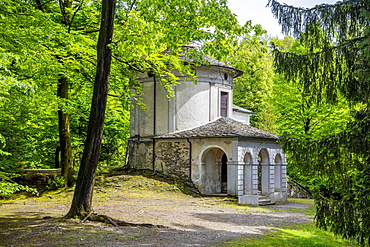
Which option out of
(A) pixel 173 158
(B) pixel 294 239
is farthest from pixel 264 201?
(B) pixel 294 239

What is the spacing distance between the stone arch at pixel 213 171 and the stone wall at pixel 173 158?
0.94m

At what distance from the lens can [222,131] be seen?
18578 millimetres

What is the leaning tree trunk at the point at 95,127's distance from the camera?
31.7ft

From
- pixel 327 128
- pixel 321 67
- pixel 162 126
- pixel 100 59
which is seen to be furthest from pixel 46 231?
pixel 327 128

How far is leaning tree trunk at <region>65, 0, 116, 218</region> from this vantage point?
9.65 meters

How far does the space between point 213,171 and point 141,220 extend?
10.1m

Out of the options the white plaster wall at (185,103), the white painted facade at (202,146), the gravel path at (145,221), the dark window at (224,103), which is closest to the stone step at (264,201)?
the white painted facade at (202,146)

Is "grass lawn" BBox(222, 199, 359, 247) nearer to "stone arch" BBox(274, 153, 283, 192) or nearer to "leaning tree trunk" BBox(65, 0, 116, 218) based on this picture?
"leaning tree trunk" BBox(65, 0, 116, 218)

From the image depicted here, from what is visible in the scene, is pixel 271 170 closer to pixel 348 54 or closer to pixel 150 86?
pixel 150 86

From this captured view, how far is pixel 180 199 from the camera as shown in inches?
664

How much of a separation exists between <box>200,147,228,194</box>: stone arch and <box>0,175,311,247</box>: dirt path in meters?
2.05

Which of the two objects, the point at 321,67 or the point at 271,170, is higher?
the point at 321,67

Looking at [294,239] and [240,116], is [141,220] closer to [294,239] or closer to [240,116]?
[294,239]

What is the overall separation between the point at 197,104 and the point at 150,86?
2902 millimetres
